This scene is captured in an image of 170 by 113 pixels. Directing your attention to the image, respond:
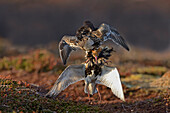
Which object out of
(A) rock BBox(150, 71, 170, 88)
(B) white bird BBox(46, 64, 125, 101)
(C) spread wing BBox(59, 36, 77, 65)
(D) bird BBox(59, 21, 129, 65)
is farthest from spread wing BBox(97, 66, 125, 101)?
(A) rock BBox(150, 71, 170, 88)

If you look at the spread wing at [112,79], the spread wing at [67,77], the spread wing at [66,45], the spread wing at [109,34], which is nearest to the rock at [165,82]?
the spread wing at [112,79]

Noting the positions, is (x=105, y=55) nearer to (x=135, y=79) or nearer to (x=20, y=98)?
(x=20, y=98)

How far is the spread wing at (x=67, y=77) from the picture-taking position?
18.3 ft

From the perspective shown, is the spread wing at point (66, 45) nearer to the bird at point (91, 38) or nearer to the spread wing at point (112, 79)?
the bird at point (91, 38)

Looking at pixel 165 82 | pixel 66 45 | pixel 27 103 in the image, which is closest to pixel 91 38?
pixel 66 45

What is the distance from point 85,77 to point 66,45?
1029 millimetres

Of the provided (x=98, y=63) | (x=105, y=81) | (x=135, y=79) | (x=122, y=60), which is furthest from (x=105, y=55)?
(x=122, y=60)

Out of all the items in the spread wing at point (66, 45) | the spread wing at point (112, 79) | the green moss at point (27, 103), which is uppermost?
the spread wing at point (66, 45)

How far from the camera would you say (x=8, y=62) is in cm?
1240

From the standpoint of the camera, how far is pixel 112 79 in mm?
5602

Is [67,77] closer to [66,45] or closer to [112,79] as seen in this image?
[66,45]

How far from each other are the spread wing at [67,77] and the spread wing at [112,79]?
553 millimetres

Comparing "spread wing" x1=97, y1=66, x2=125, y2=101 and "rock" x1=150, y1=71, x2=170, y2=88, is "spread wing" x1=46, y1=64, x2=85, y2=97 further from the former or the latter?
"rock" x1=150, y1=71, x2=170, y2=88

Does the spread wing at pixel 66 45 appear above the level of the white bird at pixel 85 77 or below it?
above
